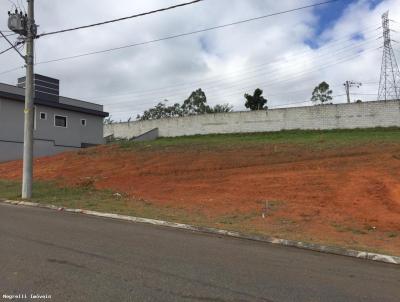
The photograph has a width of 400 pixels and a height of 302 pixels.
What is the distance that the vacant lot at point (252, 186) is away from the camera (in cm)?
1273

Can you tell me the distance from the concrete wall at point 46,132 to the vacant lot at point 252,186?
19.5ft

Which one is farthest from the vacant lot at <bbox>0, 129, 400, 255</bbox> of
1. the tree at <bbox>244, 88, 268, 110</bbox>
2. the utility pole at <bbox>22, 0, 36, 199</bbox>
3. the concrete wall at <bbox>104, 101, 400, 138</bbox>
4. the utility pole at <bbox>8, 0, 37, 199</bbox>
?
the tree at <bbox>244, 88, 268, 110</bbox>

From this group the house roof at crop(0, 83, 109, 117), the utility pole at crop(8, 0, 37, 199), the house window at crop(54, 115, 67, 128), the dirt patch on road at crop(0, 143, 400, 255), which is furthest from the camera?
the house window at crop(54, 115, 67, 128)

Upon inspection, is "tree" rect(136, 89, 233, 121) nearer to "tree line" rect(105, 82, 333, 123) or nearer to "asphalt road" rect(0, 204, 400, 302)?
"tree line" rect(105, 82, 333, 123)

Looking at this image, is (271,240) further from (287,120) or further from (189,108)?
(189,108)

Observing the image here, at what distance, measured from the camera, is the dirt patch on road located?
12570 millimetres

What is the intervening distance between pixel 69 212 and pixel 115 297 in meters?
9.26

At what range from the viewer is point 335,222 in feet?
42.4

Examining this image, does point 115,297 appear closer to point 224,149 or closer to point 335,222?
point 335,222

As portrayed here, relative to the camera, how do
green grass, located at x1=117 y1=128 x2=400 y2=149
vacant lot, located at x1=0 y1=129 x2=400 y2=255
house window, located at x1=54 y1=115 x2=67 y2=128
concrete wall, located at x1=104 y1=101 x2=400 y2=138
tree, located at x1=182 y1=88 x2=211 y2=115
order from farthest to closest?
tree, located at x1=182 y1=88 x2=211 y2=115
house window, located at x1=54 y1=115 x2=67 y2=128
concrete wall, located at x1=104 y1=101 x2=400 y2=138
green grass, located at x1=117 y1=128 x2=400 y2=149
vacant lot, located at x1=0 y1=129 x2=400 y2=255

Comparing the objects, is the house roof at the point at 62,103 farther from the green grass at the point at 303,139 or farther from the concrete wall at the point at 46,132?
the green grass at the point at 303,139

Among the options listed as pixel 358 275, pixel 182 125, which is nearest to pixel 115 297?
pixel 358 275

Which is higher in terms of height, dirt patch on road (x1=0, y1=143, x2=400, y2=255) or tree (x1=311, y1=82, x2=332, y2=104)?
tree (x1=311, y1=82, x2=332, y2=104)

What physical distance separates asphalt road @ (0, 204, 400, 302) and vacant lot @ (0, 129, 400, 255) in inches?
91.6
